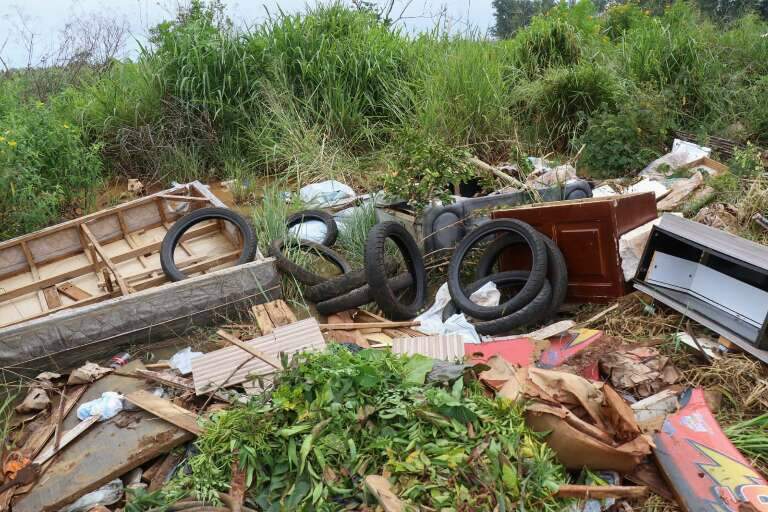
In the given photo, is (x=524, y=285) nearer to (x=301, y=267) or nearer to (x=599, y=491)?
(x=301, y=267)

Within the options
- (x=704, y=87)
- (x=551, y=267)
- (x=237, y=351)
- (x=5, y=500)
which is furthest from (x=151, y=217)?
(x=704, y=87)

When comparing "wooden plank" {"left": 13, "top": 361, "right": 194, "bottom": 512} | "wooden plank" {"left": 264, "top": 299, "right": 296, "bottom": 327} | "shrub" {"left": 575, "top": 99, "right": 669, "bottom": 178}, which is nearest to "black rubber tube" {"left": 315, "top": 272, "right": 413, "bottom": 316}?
"wooden plank" {"left": 264, "top": 299, "right": 296, "bottom": 327}

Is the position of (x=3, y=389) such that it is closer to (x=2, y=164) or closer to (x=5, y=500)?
(x=5, y=500)

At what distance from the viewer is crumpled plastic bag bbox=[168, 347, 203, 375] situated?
4129mm

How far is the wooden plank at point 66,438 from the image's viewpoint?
336 cm

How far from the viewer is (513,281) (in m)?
4.83

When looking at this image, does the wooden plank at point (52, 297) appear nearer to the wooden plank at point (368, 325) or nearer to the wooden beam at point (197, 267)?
the wooden beam at point (197, 267)

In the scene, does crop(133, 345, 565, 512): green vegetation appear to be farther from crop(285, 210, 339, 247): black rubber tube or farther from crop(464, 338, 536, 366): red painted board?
crop(285, 210, 339, 247): black rubber tube

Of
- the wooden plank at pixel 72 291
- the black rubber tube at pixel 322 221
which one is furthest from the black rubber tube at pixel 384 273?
the wooden plank at pixel 72 291

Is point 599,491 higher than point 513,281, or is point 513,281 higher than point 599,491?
point 513,281

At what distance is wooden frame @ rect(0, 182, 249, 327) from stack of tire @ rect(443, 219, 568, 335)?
2.17 m

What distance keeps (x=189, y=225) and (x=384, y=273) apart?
207cm

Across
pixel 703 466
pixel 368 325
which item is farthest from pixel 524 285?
pixel 703 466

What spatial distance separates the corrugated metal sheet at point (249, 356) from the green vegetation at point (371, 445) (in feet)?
1.98
